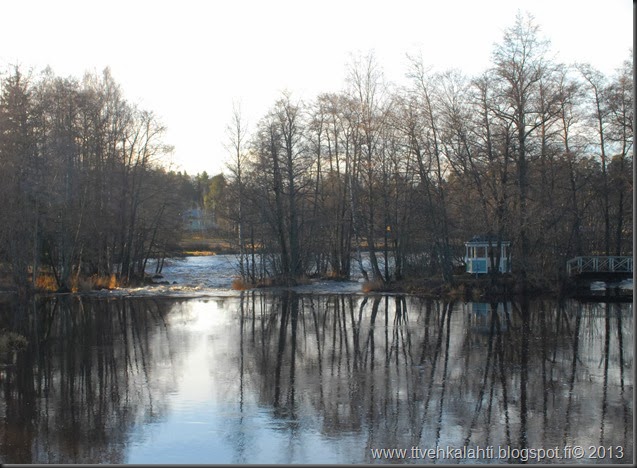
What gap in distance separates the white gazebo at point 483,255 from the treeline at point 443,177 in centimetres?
110

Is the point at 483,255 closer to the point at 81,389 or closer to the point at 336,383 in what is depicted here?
the point at 336,383

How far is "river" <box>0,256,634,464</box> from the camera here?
10312 millimetres

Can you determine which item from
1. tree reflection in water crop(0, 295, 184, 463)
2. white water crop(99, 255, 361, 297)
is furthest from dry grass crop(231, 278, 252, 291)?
tree reflection in water crop(0, 295, 184, 463)

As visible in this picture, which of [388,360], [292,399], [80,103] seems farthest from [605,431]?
[80,103]

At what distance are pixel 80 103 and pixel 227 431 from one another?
3423 centimetres

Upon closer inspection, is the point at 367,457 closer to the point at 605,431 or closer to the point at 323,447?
the point at 323,447

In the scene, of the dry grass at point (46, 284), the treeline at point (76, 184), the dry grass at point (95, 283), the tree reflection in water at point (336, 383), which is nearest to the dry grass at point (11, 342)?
the tree reflection in water at point (336, 383)

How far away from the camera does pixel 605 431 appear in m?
10.9

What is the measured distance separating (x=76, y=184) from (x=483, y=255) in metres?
23.6

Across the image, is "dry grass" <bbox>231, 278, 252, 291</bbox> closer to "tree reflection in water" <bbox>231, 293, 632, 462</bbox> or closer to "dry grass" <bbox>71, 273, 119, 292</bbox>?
"dry grass" <bbox>71, 273, 119, 292</bbox>

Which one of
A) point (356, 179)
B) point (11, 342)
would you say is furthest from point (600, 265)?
point (11, 342)

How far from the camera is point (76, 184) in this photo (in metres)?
39.0

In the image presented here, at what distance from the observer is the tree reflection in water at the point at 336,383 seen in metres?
10.8

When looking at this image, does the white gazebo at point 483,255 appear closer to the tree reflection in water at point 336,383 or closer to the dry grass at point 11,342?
the tree reflection in water at point 336,383
